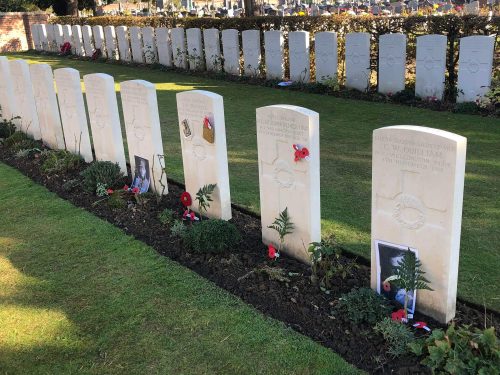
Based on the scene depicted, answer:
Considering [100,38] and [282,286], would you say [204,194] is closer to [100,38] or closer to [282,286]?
[282,286]

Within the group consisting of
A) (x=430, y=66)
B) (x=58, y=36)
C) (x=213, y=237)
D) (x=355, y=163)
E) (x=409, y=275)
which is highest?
(x=58, y=36)

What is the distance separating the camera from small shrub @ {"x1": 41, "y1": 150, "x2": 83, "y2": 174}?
6.32 metres

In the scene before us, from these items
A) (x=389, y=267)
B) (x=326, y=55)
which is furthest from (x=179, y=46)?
(x=389, y=267)

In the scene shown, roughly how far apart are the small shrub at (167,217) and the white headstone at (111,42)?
13.9m

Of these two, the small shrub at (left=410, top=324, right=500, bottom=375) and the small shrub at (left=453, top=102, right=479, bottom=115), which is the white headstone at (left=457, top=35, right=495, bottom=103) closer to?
the small shrub at (left=453, top=102, right=479, bottom=115)

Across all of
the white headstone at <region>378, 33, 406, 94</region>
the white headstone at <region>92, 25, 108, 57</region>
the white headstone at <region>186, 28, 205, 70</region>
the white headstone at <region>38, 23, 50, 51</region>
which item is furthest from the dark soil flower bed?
the white headstone at <region>38, 23, 50, 51</region>

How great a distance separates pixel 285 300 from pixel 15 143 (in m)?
5.62

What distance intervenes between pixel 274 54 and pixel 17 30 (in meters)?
15.5

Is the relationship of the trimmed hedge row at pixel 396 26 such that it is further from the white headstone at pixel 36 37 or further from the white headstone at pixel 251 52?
the white headstone at pixel 36 37

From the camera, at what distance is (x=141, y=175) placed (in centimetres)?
559

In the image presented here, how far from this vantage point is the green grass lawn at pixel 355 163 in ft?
13.6

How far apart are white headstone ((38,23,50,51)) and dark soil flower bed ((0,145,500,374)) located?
1794 centimetres

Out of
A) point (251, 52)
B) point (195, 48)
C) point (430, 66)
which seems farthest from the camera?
point (195, 48)

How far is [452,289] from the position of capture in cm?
316
